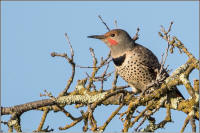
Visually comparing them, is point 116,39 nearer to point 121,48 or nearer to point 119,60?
point 121,48

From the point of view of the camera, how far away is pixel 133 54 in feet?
19.0

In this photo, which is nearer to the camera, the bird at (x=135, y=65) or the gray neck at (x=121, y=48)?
the bird at (x=135, y=65)

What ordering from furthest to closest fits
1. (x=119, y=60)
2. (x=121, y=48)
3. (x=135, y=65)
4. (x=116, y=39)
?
(x=116, y=39), (x=121, y=48), (x=119, y=60), (x=135, y=65)

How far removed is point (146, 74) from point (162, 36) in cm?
125

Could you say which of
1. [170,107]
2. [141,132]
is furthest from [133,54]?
[141,132]

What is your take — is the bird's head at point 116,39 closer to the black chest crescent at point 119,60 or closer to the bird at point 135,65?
the bird at point 135,65

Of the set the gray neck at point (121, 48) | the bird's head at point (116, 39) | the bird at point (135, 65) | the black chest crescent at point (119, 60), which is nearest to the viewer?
the bird at point (135, 65)

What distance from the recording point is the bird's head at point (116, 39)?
6301 mm

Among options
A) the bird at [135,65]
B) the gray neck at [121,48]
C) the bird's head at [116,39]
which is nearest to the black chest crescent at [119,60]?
the bird at [135,65]

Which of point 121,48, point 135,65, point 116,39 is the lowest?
point 135,65

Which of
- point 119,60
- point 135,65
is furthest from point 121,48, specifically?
point 135,65

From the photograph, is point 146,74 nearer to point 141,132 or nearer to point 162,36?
point 162,36

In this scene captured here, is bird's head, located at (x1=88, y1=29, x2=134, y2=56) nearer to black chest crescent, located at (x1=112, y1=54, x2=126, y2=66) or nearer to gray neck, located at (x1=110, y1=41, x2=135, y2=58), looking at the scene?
gray neck, located at (x1=110, y1=41, x2=135, y2=58)

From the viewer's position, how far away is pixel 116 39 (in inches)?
254
